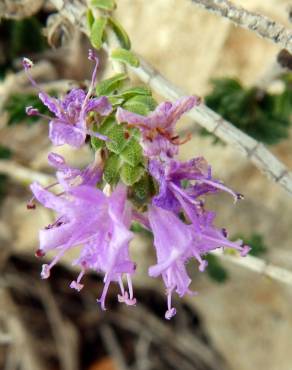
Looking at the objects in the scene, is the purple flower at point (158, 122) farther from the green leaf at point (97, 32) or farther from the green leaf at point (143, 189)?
the green leaf at point (97, 32)

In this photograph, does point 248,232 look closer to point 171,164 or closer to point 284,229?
point 284,229

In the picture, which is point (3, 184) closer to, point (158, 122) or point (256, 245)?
point (256, 245)

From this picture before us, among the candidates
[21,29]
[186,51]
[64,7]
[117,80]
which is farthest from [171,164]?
[186,51]

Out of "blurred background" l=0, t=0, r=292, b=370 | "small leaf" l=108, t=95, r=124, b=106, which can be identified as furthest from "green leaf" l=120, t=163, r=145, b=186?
"blurred background" l=0, t=0, r=292, b=370

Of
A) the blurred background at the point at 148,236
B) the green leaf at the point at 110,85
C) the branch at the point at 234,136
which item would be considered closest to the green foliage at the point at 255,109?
the blurred background at the point at 148,236

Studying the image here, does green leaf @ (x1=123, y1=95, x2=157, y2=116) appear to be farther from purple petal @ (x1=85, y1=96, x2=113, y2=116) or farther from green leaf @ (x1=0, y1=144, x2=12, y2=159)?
green leaf @ (x1=0, y1=144, x2=12, y2=159)

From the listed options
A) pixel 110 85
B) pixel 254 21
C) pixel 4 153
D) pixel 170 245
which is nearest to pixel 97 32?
pixel 110 85
